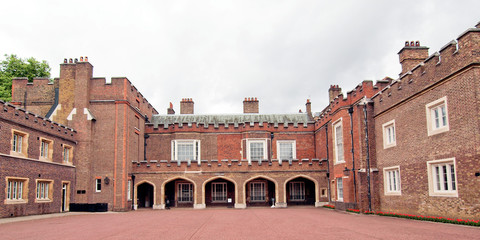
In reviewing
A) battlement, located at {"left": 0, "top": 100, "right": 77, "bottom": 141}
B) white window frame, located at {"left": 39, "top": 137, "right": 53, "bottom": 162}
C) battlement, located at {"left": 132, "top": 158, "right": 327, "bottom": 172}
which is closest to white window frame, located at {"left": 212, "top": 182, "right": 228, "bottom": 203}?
battlement, located at {"left": 132, "top": 158, "right": 327, "bottom": 172}

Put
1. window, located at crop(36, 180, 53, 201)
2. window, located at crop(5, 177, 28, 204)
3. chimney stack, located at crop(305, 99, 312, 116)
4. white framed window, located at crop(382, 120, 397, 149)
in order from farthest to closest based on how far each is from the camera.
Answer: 1. chimney stack, located at crop(305, 99, 312, 116)
2. window, located at crop(36, 180, 53, 201)
3. window, located at crop(5, 177, 28, 204)
4. white framed window, located at crop(382, 120, 397, 149)

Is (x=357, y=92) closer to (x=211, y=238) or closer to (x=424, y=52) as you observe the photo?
(x=424, y=52)

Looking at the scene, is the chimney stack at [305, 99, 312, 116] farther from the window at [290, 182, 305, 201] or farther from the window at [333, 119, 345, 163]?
the window at [333, 119, 345, 163]

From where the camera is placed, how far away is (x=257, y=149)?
98.9 ft

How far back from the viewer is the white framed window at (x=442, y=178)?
13453 mm

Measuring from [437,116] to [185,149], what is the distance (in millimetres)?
19382

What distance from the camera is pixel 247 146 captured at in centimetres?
2991

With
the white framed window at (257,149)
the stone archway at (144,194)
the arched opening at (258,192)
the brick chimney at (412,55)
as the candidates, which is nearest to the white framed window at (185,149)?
the stone archway at (144,194)

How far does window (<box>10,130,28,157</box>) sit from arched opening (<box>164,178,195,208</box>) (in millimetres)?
11218

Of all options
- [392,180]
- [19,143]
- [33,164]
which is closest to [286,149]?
[392,180]

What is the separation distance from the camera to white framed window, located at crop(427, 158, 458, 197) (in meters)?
13.5

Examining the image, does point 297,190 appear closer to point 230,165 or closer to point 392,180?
point 230,165

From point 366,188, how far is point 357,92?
17.2 feet

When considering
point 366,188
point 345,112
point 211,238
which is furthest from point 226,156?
point 211,238
